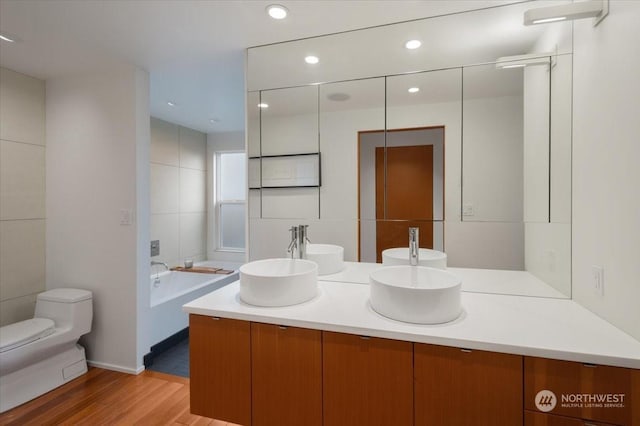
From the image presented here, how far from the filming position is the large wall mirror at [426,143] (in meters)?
1.62

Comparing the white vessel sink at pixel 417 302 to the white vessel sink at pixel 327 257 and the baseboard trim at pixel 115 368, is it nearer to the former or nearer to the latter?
the white vessel sink at pixel 327 257

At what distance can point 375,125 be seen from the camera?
1.89m

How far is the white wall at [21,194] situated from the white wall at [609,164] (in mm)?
3792

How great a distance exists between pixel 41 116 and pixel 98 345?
2.01 m

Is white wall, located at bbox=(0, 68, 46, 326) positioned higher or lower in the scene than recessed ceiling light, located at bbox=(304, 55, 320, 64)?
lower

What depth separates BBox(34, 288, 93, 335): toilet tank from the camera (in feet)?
7.61

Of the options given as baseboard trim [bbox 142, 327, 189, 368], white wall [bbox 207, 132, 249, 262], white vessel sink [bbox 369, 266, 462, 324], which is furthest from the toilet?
white vessel sink [bbox 369, 266, 462, 324]

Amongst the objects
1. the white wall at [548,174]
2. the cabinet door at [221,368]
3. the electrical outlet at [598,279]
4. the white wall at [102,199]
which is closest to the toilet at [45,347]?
the white wall at [102,199]

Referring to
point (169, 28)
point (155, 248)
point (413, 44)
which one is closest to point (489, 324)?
point (413, 44)

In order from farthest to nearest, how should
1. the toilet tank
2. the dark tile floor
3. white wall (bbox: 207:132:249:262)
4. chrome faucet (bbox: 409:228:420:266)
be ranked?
white wall (bbox: 207:132:249:262) → the dark tile floor → the toilet tank → chrome faucet (bbox: 409:228:420:266)

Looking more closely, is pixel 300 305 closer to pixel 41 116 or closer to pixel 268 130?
pixel 268 130

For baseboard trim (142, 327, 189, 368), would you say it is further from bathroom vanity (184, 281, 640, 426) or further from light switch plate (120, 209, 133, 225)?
bathroom vanity (184, 281, 640, 426)

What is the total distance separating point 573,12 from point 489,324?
1386 mm

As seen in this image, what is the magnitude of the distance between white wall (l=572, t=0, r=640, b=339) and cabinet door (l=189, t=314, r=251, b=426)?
1586mm
